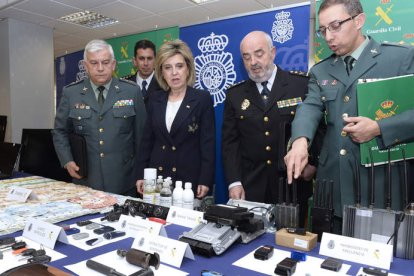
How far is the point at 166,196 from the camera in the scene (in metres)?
1.63

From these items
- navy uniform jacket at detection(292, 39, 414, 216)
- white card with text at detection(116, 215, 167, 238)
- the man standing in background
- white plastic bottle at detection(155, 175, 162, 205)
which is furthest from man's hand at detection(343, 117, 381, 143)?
the man standing in background

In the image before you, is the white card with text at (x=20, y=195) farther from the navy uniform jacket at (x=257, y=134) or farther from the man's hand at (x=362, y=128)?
the man's hand at (x=362, y=128)

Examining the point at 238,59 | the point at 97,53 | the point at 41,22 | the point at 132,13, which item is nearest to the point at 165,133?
the point at 97,53

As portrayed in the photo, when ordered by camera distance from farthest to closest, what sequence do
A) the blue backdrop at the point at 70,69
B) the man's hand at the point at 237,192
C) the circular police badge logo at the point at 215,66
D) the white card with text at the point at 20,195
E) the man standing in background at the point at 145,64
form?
the blue backdrop at the point at 70,69, the man standing in background at the point at 145,64, the circular police badge logo at the point at 215,66, the man's hand at the point at 237,192, the white card with text at the point at 20,195

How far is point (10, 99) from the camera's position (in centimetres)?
587

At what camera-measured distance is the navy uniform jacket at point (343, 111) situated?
4.85ft

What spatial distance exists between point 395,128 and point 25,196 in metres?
1.71

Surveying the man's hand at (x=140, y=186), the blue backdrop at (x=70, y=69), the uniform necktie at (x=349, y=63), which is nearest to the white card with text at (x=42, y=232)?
the man's hand at (x=140, y=186)

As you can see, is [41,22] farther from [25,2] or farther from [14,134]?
[14,134]

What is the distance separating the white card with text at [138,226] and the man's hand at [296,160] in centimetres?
51

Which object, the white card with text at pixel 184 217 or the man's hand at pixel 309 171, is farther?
the man's hand at pixel 309 171

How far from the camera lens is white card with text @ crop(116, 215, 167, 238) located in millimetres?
1221

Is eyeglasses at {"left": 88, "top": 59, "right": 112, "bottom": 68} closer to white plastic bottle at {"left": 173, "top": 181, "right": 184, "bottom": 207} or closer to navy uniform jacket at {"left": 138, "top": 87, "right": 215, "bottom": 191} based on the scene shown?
navy uniform jacket at {"left": 138, "top": 87, "right": 215, "bottom": 191}

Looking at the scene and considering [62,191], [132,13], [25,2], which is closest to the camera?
[62,191]
